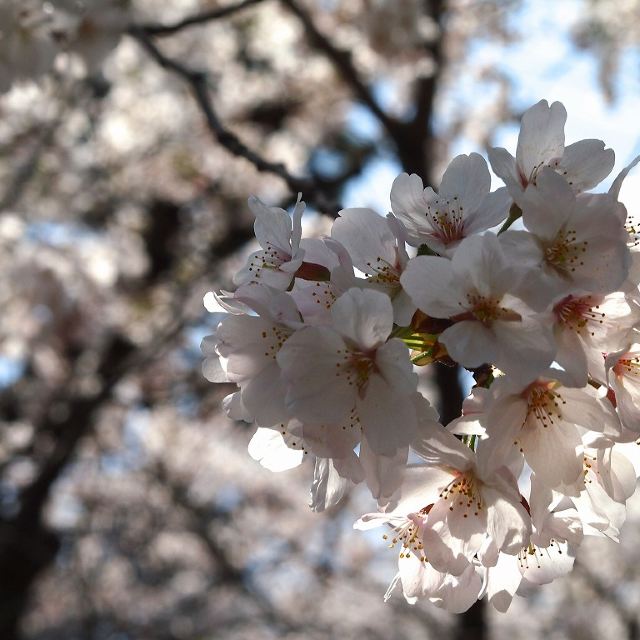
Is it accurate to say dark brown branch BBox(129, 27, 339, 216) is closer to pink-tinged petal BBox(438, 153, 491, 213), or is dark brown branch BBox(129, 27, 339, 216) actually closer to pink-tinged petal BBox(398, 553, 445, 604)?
pink-tinged petal BBox(438, 153, 491, 213)

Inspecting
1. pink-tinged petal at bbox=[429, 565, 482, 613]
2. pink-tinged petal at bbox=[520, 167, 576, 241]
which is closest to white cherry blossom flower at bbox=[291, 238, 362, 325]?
pink-tinged petal at bbox=[520, 167, 576, 241]

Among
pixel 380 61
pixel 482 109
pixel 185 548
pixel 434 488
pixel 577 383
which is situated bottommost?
pixel 185 548

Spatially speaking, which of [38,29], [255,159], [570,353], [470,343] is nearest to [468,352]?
[470,343]

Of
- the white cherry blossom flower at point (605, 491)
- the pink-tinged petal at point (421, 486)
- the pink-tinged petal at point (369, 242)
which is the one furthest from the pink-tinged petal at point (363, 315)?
the white cherry blossom flower at point (605, 491)

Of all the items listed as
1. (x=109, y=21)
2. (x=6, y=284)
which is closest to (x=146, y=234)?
(x=6, y=284)

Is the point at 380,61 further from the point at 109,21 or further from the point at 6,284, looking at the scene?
the point at 109,21

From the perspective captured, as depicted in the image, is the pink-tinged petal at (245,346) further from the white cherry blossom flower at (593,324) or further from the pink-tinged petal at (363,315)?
the white cherry blossom flower at (593,324)

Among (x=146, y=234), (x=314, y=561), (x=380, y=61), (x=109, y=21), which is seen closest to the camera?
(x=109, y=21)
